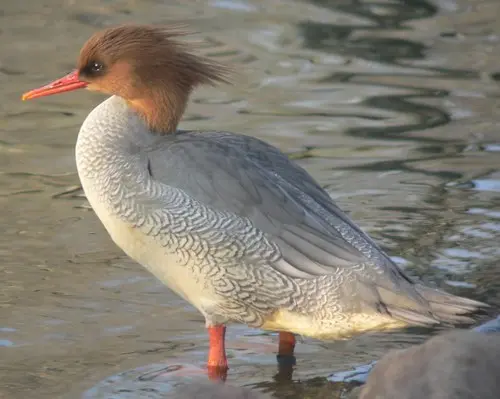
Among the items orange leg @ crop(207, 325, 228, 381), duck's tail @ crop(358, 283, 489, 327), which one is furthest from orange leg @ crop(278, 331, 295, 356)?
duck's tail @ crop(358, 283, 489, 327)

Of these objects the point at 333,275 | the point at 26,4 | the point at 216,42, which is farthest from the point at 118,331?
the point at 26,4

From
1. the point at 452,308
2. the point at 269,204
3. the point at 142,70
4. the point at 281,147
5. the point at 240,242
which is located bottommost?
the point at 281,147

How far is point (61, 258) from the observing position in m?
7.23

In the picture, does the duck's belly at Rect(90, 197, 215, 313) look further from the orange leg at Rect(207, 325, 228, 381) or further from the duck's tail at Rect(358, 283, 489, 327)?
the duck's tail at Rect(358, 283, 489, 327)

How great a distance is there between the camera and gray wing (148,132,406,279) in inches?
227

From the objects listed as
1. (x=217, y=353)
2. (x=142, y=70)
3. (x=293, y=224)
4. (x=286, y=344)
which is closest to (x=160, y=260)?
(x=217, y=353)

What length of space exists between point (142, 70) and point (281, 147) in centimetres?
310

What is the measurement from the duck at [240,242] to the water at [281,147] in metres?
0.33

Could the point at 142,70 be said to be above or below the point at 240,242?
above

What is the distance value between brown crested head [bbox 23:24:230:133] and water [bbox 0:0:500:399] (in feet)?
3.63

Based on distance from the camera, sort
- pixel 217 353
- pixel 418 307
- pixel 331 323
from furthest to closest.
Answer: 1. pixel 217 353
2. pixel 331 323
3. pixel 418 307

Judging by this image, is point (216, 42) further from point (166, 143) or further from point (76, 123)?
point (166, 143)

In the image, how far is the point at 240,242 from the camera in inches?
226

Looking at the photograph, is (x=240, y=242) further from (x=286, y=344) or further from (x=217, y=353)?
(x=286, y=344)
